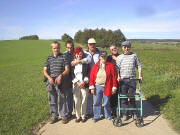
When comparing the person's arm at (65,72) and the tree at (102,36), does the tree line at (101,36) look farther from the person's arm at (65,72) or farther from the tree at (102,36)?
the person's arm at (65,72)

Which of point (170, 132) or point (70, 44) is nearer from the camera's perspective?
point (170, 132)

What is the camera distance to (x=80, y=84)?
5328 mm

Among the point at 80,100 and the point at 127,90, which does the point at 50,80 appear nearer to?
the point at 80,100

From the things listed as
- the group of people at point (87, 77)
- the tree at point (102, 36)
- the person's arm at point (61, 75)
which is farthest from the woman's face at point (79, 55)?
the tree at point (102, 36)

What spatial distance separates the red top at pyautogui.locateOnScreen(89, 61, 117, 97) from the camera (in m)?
5.27

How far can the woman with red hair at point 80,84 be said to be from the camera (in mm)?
5297

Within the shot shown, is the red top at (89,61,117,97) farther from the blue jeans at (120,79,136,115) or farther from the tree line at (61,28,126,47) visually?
the tree line at (61,28,126,47)

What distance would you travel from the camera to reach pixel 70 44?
18.4ft

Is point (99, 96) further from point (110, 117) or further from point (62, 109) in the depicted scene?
point (62, 109)

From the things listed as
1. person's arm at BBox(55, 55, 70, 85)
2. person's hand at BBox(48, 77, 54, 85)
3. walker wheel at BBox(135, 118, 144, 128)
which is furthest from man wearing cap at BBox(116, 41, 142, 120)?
person's hand at BBox(48, 77, 54, 85)

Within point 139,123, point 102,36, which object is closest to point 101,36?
point 102,36

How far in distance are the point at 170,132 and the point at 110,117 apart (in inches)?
64.5

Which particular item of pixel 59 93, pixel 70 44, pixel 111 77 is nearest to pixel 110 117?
pixel 111 77

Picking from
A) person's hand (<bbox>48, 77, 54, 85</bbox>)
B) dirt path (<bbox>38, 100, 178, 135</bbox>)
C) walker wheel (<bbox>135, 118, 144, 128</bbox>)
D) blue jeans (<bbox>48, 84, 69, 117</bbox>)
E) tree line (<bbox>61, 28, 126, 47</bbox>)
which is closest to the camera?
dirt path (<bbox>38, 100, 178, 135</bbox>)
